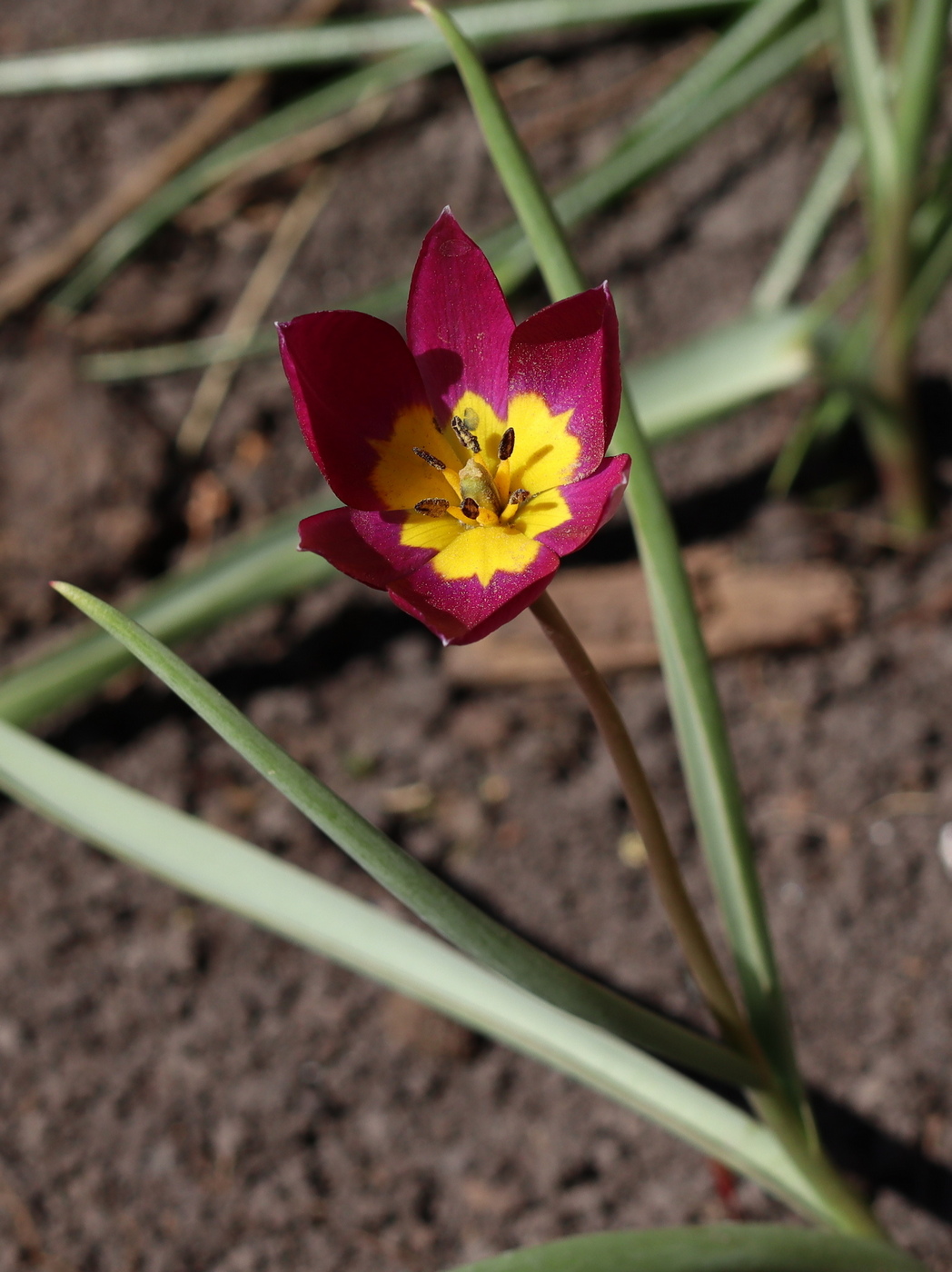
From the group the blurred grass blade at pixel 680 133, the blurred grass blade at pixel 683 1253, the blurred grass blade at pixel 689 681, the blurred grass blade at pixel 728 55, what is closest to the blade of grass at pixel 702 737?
the blurred grass blade at pixel 689 681

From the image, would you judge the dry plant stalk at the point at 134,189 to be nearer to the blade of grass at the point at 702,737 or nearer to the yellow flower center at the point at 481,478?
the blade of grass at the point at 702,737

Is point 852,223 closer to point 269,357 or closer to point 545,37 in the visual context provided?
point 545,37

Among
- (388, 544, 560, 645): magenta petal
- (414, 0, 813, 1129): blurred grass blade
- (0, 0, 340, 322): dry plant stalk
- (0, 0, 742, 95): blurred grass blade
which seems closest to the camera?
(388, 544, 560, 645): magenta petal

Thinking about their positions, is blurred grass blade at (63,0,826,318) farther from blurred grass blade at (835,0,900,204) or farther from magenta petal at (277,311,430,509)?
magenta petal at (277,311,430,509)

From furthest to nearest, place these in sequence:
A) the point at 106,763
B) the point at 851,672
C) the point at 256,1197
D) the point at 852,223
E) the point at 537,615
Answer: the point at 852,223
the point at 106,763
the point at 851,672
the point at 256,1197
the point at 537,615

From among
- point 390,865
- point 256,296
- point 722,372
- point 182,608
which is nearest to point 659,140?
point 722,372

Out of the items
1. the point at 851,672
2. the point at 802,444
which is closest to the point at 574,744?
the point at 851,672

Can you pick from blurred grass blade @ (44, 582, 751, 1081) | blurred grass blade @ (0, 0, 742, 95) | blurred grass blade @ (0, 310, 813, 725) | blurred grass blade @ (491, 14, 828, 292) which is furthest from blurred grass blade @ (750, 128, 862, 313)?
blurred grass blade @ (44, 582, 751, 1081)
